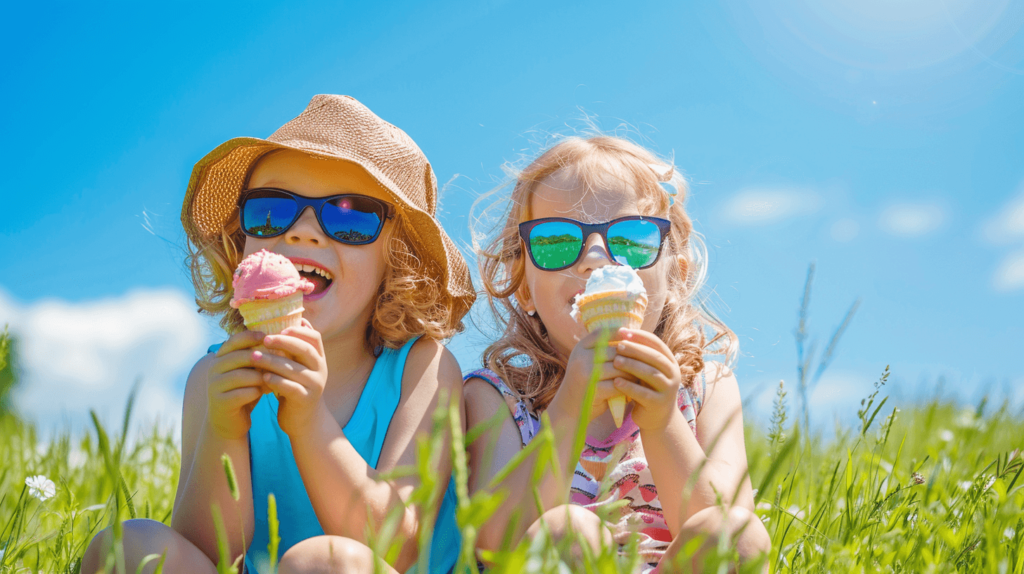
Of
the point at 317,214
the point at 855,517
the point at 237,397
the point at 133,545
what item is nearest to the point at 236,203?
the point at 317,214

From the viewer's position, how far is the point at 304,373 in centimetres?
211

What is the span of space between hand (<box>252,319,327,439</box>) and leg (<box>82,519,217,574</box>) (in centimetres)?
44

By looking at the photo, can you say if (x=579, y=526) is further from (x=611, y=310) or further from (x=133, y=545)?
(x=133, y=545)

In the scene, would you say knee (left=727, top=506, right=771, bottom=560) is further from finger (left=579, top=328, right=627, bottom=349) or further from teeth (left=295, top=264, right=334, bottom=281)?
teeth (left=295, top=264, right=334, bottom=281)

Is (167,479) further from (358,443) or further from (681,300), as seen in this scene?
(681,300)

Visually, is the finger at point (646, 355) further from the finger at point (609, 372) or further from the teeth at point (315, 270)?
the teeth at point (315, 270)

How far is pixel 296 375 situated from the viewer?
2104 millimetres

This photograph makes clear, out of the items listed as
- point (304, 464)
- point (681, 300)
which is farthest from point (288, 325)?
point (681, 300)

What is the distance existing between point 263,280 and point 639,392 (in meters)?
1.30

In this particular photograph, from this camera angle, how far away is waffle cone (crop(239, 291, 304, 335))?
2.27 meters

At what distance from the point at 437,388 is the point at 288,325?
677 mm

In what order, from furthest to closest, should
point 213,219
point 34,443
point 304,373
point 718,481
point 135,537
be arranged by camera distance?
1. point 34,443
2. point 213,219
3. point 718,481
4. point 304,373
5. point 135,537

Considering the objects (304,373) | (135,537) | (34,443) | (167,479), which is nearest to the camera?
(135,537)

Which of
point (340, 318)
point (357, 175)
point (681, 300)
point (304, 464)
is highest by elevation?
point (357, 175)
